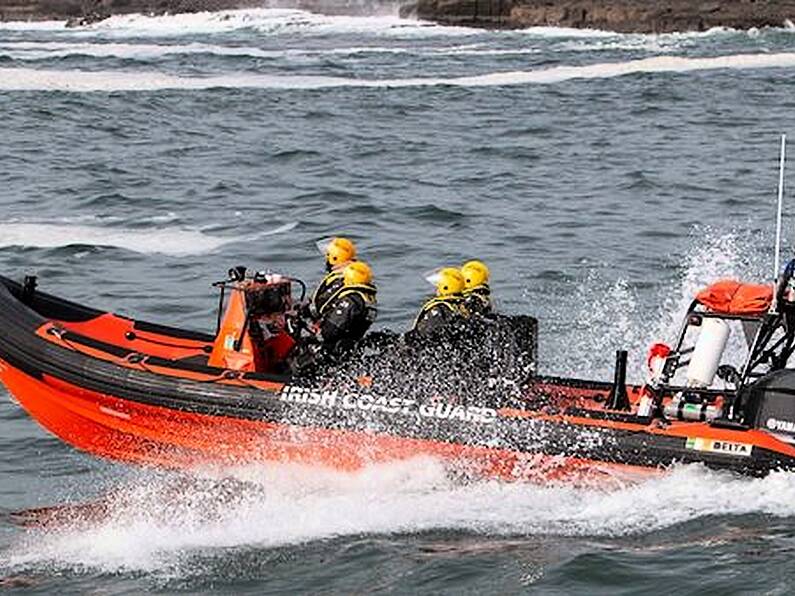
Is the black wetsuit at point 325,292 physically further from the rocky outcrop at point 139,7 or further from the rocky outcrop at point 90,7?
the rocky outcrop at point 90,7

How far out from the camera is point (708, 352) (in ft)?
32.6

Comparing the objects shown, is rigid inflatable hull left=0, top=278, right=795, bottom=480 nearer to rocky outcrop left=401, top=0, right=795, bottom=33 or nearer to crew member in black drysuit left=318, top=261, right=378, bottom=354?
crew member in black drysuit left=318, top=261, right=378, bottom=354

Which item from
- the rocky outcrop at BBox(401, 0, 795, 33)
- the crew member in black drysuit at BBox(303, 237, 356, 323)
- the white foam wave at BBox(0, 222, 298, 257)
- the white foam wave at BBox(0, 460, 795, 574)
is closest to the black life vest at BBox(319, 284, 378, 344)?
the crew member in black drysuit at BBox(303, 237, 356, 323)

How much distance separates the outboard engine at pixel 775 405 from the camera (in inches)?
374

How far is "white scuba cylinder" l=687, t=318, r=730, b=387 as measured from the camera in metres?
9.95

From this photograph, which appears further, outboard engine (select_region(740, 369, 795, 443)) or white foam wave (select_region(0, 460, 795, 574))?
outboard engine (select_region(740, 369, 795, 443))

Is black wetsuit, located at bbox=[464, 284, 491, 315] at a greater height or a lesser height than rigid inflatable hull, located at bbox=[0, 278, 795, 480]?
greater

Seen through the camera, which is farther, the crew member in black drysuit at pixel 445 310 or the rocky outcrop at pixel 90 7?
the rocky outcrop at pixel 90 7

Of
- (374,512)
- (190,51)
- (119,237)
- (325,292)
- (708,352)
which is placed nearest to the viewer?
(374,512)

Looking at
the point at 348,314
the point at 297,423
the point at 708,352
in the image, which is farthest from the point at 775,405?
the point at 297,423

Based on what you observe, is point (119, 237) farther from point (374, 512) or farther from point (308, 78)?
point (308, 78)

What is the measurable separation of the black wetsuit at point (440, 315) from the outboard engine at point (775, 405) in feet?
5.69

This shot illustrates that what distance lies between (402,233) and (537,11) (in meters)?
40.3

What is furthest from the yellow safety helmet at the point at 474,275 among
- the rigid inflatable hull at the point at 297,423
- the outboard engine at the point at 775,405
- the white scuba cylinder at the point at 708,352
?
the outboard engine at the point at 775,405
